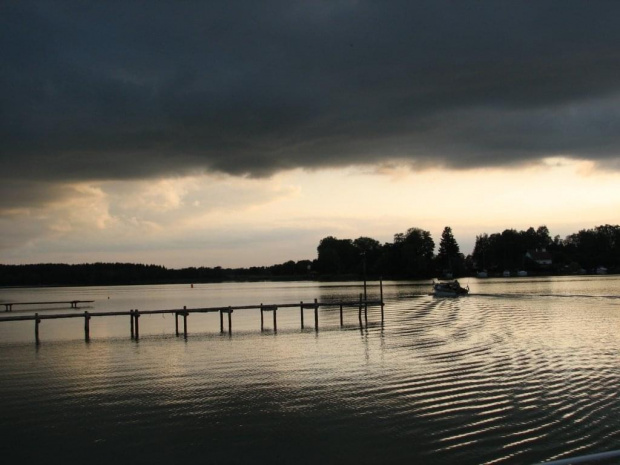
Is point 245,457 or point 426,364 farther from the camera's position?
point 426,364

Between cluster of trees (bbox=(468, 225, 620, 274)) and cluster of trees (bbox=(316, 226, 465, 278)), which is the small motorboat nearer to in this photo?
cluster of trees (bbox=(316, 226, 465, 278))

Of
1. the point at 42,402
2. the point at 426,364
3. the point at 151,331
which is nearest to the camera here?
the point at 42,402

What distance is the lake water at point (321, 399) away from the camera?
38.2 ft

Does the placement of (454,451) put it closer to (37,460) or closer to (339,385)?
(339,385)

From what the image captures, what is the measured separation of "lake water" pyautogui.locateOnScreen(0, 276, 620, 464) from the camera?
Result: 11.7 metres

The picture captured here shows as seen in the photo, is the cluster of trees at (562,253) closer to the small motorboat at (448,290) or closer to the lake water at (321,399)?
the small motorboat at (448,290)

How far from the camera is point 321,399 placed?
15.8 m

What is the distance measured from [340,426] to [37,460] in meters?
6.32

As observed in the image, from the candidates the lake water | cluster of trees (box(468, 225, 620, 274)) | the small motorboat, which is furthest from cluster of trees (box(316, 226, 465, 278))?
the lake water

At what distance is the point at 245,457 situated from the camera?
11.3m

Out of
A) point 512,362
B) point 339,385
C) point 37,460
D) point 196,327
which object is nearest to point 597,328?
point 512,362

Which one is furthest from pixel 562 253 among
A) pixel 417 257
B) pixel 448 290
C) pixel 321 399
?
pixel 321 399

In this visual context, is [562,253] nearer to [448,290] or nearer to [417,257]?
[417,257]

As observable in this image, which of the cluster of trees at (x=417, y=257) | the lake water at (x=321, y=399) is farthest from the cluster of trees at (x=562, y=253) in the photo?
the lake water at (x=321, y=399)
